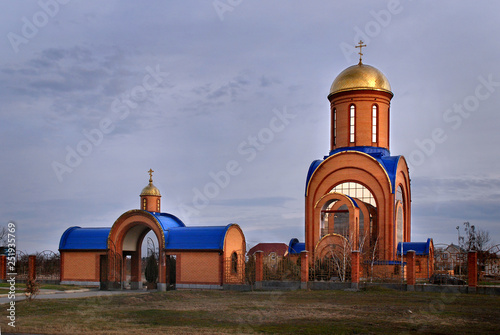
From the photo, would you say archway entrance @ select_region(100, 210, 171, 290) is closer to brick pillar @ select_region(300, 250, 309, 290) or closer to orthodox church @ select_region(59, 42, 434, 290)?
orthodox church @ select_region(59, 42, 434, 290)

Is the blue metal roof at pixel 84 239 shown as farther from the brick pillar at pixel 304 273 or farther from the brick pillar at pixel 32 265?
the brick pillar at pixel 304 273

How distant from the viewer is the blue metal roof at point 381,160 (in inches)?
995

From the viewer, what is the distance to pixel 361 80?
27.0 metres

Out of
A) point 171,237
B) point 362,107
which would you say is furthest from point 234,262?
point 362,107

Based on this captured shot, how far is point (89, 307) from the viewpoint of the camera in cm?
1373

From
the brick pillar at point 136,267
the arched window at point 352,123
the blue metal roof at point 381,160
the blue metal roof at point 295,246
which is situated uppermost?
the arched window at point 352,123

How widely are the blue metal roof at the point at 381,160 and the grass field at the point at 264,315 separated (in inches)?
346

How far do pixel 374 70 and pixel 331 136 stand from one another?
3.86 metres

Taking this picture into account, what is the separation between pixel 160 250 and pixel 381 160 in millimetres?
10946

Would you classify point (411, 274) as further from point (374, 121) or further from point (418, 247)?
point (374, 121)

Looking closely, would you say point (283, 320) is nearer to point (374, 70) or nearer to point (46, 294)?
point (46, 294)

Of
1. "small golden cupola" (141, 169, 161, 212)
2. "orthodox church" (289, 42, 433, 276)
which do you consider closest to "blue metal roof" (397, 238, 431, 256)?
"orthodox church" (289, 42, 433, 276)

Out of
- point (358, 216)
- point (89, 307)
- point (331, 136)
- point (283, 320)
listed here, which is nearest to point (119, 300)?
point (89, 307)

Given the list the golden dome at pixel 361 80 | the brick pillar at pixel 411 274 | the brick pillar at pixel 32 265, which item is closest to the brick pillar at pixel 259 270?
the brick pillar at pixel 411 274
